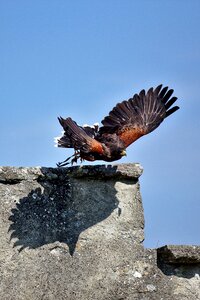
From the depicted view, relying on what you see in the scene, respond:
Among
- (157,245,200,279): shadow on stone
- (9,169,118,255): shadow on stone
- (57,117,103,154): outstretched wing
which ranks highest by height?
(57,117,103,154): outstretched wing

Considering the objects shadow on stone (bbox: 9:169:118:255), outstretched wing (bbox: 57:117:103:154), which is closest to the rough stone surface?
shadow on stone (bbox: 9:169:118:255)

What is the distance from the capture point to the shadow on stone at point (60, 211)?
5.25m

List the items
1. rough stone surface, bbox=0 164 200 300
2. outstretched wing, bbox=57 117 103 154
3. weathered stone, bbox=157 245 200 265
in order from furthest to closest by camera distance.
Result: outstretched wing, bbox=57 117 103 154
weathered stone, bbox=157 245 200 265
rough stone surface, bbox=0 164 200 300

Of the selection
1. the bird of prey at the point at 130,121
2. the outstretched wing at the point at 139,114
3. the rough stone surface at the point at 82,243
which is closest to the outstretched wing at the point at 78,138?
the bird of prey at the point at 130,121

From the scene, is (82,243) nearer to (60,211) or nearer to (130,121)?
(60,211)

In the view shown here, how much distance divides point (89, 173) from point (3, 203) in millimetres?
749

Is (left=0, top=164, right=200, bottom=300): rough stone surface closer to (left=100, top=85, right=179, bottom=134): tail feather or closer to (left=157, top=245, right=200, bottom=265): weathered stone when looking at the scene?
(left=157, top=245, right=200, bottom=265): weathered stone

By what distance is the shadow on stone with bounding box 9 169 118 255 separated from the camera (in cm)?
525

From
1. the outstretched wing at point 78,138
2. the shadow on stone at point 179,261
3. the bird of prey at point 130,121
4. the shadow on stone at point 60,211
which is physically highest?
the bird of prey at point 130,121

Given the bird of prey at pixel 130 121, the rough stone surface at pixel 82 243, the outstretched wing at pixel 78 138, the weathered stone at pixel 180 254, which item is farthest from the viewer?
the bird of prey at pixel 130 121

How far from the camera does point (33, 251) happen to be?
5203 millimetres

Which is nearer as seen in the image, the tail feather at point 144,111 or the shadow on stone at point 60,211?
the shadow on stone at point 60,211

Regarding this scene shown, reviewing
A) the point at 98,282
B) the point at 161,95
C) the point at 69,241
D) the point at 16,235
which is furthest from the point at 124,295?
the point at 161,95

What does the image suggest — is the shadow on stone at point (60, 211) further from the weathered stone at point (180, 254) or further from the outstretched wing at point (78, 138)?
the outstretched wing at point (78, 138)
